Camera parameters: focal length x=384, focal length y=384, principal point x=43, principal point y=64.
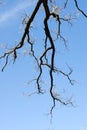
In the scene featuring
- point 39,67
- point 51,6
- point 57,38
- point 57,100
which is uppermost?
point 51,6

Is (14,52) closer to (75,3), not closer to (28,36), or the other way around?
(28,36)

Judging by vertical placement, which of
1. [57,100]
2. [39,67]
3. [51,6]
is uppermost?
[51,6]

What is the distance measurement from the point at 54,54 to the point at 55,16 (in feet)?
4.18

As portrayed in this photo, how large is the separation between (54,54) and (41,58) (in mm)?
934

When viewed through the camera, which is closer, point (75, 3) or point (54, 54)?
point (75, 3)

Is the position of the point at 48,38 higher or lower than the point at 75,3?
lower

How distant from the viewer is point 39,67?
46.0 feet

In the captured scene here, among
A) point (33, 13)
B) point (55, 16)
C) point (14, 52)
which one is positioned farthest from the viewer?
point (14, 52)

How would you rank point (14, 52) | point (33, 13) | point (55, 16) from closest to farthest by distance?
point (33, 13) < point (55, 16) < point (14, 52)

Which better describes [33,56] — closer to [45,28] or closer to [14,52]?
[14,52]

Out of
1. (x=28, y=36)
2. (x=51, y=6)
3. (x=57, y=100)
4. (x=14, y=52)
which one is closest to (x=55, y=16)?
(x=51, y=6)

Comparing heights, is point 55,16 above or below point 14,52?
above

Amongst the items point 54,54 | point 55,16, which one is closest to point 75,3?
point 55,16

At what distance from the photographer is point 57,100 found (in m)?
14.0
